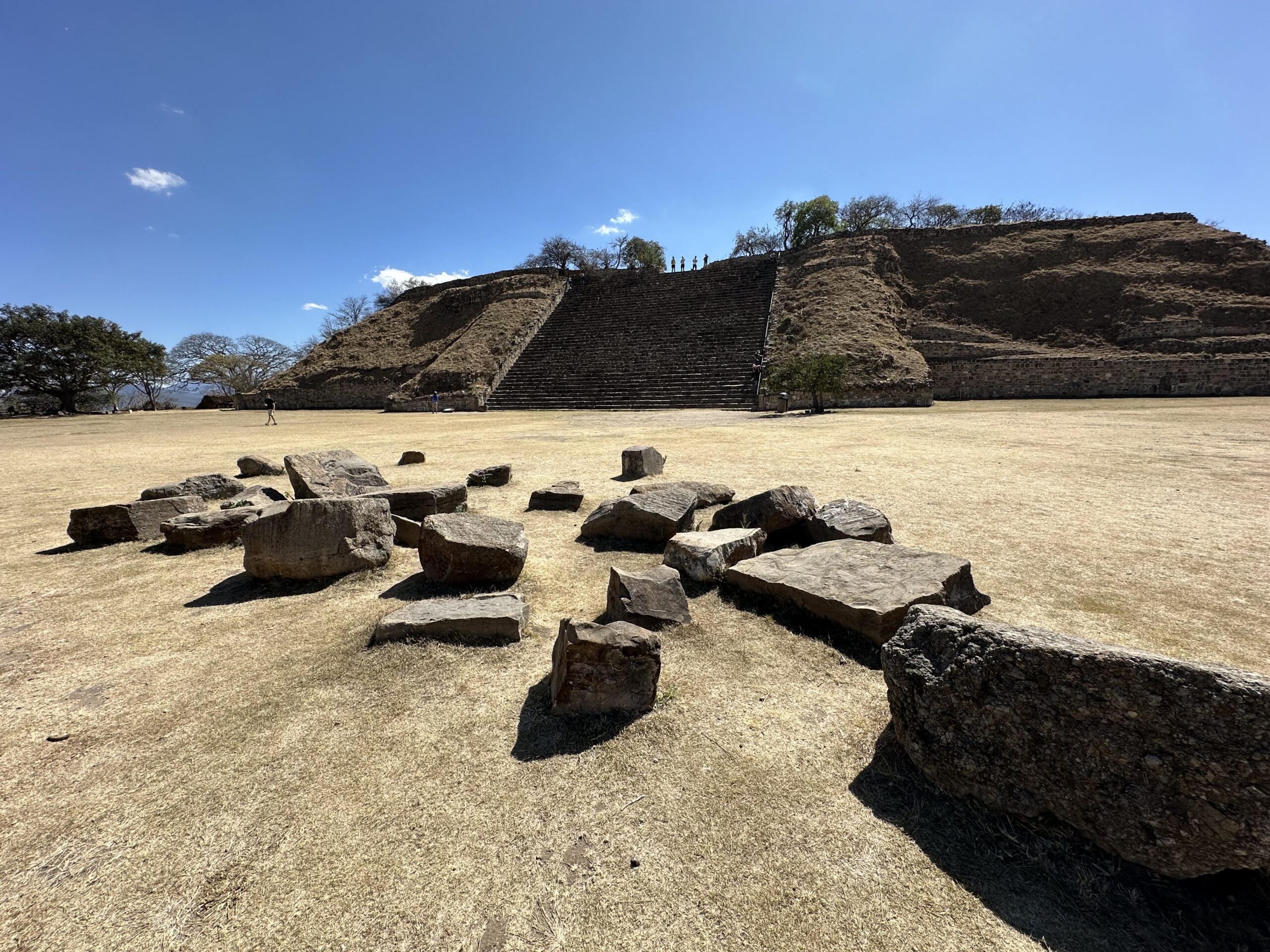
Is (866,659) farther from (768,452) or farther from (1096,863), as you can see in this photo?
(768,452)

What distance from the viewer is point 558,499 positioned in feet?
20.8

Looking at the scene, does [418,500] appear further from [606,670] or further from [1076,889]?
[1076,889]

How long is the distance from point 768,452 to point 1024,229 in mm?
38326

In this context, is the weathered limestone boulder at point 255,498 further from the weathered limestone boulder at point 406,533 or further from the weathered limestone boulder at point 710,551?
the weathered limestone boulder at point 710,551

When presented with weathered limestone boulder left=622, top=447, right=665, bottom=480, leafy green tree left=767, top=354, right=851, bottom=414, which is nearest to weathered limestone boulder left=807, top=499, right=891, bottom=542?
weathered limestone boulder left=622, top=447, right=665, bottom=480

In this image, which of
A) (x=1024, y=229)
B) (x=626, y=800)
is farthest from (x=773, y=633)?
(x=1024, y=229)

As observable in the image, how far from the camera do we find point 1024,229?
34.7 metres

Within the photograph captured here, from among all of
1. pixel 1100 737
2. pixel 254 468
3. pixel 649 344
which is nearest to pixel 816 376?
pixel 649 344

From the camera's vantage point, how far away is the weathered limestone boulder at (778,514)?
15.2 feet

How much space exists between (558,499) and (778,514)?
286 centimetres

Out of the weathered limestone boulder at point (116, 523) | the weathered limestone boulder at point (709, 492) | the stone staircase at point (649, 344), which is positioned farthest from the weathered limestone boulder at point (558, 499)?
the stone staircase at point (649, 344)

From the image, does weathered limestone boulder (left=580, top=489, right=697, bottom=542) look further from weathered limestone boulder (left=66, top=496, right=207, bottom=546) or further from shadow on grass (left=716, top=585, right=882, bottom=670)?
weathered limestone boulder (left=66, top=496, right=207, bottom=546)

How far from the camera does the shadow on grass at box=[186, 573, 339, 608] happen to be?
400 cm

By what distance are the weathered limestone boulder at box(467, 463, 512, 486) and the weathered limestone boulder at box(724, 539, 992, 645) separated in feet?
15.4
